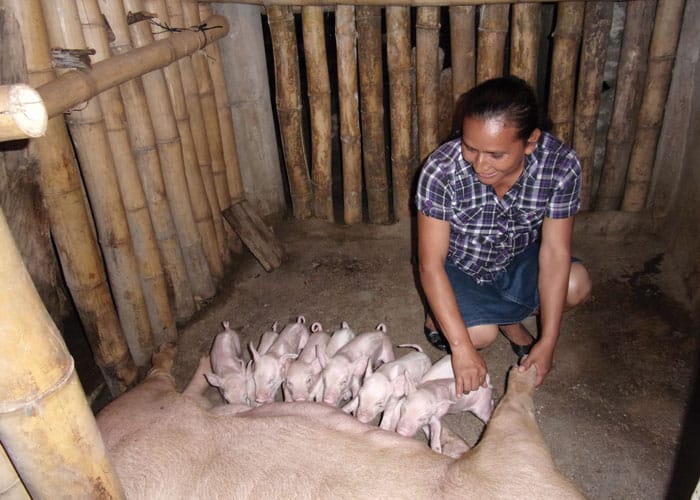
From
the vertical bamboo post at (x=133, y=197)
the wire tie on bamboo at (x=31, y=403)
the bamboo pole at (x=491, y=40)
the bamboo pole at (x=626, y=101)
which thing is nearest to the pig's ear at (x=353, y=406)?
the vertical bamboo post at (x=133, y=197)

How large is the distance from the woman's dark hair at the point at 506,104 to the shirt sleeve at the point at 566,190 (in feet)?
1.46

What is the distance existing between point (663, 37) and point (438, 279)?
97.6 inches

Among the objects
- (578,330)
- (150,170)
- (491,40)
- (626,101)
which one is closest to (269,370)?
(150,170)

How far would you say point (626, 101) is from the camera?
13.3ft

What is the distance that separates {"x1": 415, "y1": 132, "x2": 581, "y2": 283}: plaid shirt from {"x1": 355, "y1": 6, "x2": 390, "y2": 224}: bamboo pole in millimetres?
1527

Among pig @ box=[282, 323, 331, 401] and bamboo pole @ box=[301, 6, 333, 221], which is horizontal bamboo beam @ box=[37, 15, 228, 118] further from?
pig @ box=[282, 323, 331, 401]

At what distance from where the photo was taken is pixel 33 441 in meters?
1.34

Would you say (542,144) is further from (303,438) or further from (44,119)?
(44,119)

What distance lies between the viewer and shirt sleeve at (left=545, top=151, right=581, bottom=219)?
2758 millimetres

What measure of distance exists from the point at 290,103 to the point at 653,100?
8.66ft

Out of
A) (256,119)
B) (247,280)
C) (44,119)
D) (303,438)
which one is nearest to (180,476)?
(303,438)

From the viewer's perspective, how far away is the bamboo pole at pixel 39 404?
122cm

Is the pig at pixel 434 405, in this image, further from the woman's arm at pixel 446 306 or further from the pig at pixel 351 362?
the pig at pixel 351 362

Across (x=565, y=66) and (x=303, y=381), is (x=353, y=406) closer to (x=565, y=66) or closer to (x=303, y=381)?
(x=303, y=381)
